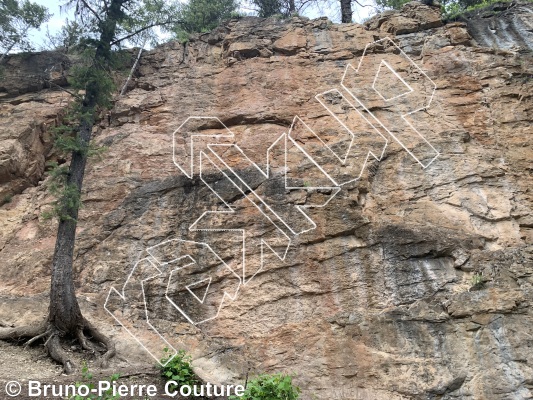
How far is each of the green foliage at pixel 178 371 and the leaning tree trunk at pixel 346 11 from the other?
12775 millimetres

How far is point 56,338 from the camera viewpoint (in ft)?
25.9

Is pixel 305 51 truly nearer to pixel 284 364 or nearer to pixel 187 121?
pixel 187 121

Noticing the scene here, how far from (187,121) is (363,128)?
164 inches

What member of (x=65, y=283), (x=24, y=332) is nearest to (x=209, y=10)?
(x=65, y=283)

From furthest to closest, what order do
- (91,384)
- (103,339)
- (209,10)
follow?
(209,10) < (103,339) < (91,384)

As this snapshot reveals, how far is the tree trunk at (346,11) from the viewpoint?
16734mm

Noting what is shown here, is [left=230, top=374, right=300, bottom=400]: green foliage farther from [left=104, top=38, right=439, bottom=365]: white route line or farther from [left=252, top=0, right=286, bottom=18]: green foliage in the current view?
[left=252, top=0, right=286, bottom=18]: green foliage

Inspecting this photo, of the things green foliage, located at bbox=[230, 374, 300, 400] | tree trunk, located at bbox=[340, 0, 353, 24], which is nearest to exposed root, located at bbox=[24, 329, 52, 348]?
green foliage, located at bbox=[230, 374, 300, 400]

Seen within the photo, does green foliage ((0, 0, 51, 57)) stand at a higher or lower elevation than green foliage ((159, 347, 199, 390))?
higher

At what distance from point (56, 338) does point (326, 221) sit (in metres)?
4.87

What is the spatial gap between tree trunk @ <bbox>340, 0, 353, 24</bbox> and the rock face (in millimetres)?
3532

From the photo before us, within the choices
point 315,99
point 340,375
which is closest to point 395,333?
point 340,375

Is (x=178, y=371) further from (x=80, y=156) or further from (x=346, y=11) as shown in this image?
(x=346, y=11)

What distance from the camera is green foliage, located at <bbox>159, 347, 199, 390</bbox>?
733 cm
